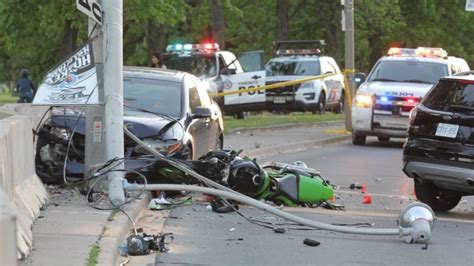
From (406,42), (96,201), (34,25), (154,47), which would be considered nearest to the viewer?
(96,201)

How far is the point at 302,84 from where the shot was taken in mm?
27234

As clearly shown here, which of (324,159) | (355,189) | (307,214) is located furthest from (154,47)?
(307,214)

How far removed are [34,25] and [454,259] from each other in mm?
17582

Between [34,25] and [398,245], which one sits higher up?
[34,25]

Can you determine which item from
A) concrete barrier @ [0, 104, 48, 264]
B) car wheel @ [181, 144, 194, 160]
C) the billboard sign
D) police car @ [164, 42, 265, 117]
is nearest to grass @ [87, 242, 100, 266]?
concrete barrier @ [0, 104, 48, 264]

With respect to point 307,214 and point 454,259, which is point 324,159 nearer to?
point 307,214

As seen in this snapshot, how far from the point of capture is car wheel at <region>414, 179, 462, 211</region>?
407 inches

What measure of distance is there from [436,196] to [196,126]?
11.0 feet

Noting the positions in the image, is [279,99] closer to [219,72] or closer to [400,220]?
[219,72]

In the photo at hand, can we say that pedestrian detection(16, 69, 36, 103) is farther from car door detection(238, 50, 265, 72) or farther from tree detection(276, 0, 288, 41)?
tree detection(276, 0, 288, 41)

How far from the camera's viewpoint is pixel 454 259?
24.4ft

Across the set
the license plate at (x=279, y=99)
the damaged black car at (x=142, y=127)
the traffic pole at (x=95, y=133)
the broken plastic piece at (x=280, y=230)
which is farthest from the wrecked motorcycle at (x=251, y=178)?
the license plate at (x=279, y=99)

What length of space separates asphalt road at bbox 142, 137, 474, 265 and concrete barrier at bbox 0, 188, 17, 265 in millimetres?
3167

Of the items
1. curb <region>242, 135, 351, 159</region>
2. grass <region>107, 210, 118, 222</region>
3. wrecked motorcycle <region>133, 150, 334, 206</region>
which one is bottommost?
curb <region>242, 135, 351, 159</region>
